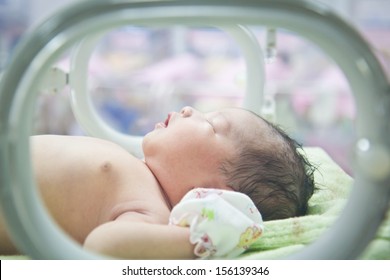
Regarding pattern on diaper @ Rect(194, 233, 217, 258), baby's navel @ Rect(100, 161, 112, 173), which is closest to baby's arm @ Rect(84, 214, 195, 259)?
pattern on diaper @ Rect(194, 233, 217, 258)

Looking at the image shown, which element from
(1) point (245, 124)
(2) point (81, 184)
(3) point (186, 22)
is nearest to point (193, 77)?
(1) point (245, 124)

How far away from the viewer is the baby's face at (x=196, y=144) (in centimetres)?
86

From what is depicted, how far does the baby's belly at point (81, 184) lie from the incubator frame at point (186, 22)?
0.89ft

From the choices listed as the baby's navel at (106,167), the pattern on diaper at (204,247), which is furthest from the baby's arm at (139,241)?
the baby's navel at (106,167)

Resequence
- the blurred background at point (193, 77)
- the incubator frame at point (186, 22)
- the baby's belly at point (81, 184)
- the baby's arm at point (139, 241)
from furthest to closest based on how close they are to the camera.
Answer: the blurred background at point (193, 77), the baby's belly at point (81, 184), the baby's arm at point (139, 241), the incubator frame at point (186, 22)

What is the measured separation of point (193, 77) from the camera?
2.65 metres

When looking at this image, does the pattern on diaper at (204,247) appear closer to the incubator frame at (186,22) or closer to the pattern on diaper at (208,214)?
the pattern on diaper at (208,214)
